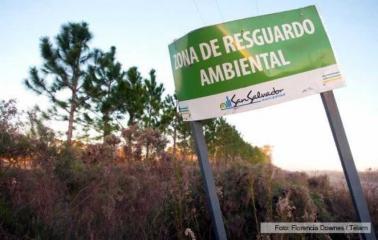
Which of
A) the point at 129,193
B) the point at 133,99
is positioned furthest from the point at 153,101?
the point at 129,193

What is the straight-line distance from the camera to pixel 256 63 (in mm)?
2732

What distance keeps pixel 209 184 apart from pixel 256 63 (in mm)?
1113

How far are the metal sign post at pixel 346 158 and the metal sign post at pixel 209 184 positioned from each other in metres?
1.07

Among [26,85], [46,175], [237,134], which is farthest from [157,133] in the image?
[237,134]

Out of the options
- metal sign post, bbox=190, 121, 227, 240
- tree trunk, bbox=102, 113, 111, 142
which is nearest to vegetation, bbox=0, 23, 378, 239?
metal sign post, bbox=190, 121, 227, 240

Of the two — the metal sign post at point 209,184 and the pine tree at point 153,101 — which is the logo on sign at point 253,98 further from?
the pine tree at point 153,101

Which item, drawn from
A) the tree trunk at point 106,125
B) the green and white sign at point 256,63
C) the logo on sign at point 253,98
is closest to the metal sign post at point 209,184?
the green and white sign at point 256,63

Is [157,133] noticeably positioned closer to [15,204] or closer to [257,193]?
[257,193]

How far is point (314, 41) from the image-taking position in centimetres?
273

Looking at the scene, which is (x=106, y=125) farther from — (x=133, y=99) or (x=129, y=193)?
(x=129, y=193)

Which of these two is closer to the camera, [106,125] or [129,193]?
[129,193]

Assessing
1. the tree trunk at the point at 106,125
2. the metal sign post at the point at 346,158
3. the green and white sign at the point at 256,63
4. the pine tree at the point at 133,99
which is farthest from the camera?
the pine tree at the point at 133,99

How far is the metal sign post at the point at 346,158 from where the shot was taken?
2.53 metres

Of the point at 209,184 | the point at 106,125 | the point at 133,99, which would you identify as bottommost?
the point at 209,184
